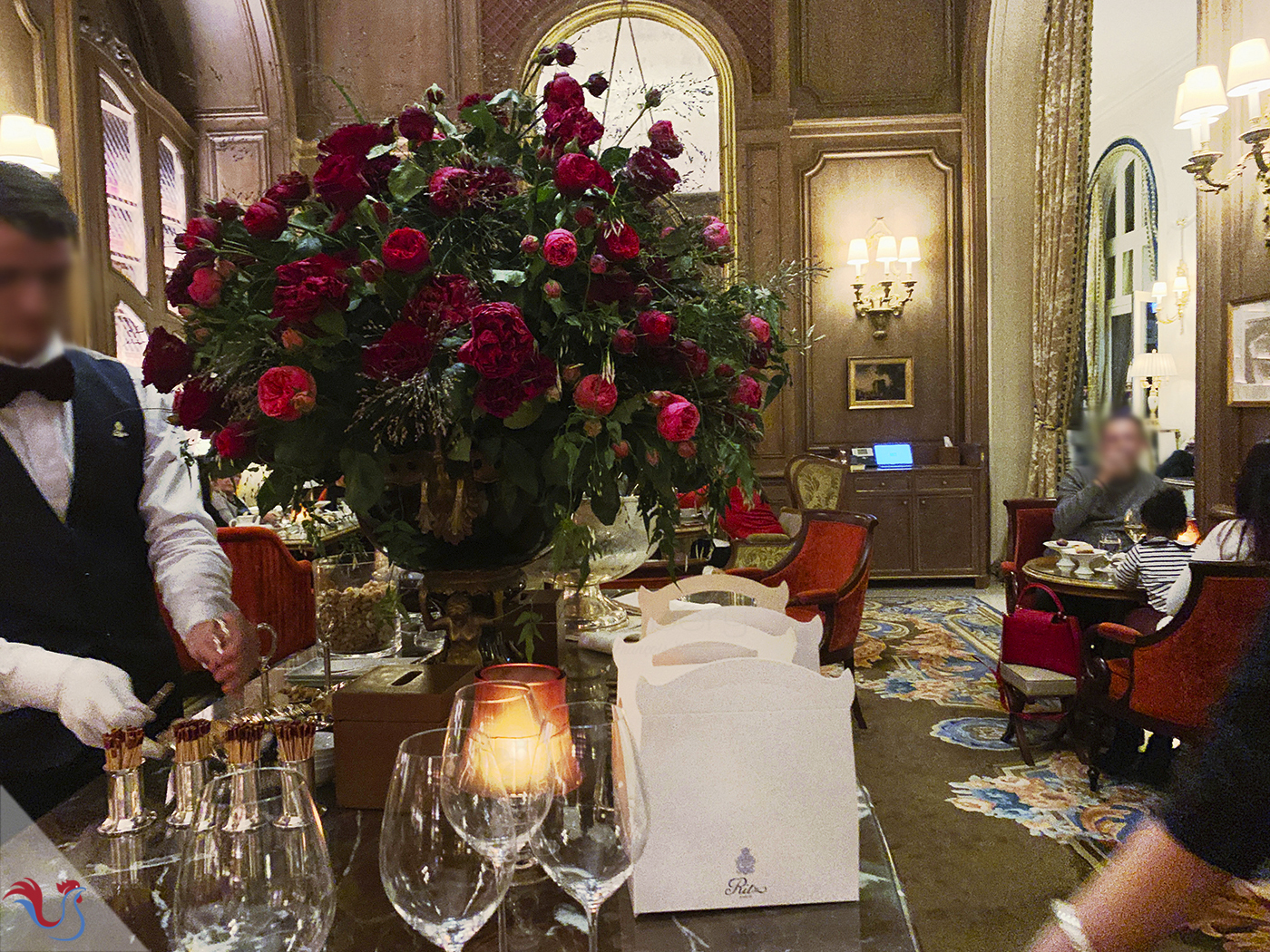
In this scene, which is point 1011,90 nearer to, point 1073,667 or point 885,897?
point 1073,667

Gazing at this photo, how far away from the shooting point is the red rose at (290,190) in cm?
112

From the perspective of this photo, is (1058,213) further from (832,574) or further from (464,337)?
(464,337)

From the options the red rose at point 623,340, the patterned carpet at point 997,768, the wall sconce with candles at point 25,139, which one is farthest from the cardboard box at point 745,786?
the wall sconce with candles at point 25,139

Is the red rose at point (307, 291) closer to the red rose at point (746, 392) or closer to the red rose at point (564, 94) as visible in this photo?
the red rose at point (564, 94)

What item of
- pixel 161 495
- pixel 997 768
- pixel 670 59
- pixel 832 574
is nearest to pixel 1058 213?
pixel 670 59

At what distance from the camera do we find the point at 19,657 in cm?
131

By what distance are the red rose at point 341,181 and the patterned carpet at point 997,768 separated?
Answer: 1.79 metres

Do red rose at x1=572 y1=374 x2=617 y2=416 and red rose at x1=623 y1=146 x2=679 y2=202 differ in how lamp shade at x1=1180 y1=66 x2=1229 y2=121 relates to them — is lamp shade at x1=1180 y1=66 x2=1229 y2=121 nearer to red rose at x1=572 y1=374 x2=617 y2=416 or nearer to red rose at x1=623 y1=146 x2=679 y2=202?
red rose at x1=623 y1=146 x2=679 y2=202

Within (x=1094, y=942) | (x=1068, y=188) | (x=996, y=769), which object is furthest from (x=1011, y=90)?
(x=1094, y=942)

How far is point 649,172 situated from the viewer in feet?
3.83

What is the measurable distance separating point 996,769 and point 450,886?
3382mm

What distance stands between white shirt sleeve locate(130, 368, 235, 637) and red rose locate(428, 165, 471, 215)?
72 centimetres

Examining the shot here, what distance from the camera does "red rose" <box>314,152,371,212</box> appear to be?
1034 millimetres

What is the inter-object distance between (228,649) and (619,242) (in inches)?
32.1
